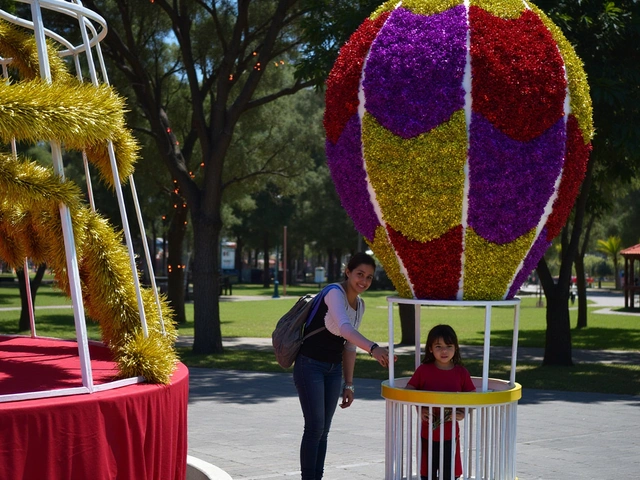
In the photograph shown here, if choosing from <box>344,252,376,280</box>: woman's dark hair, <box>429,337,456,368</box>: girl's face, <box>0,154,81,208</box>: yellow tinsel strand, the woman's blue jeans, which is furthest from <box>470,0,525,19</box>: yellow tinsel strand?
<box>0,154,81,208</box>: yellow tinsel strand

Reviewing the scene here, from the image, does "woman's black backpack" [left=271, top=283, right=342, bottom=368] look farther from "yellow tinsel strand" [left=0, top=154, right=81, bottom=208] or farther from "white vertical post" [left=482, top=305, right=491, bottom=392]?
"yellow tinsel strand" [left=0, top=154, right=81, bottom=208]

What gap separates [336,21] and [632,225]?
123ft

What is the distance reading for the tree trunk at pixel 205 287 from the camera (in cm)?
1683

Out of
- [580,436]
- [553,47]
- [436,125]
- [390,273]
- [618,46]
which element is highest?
[618,46]

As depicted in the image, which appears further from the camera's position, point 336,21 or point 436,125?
point 336,21

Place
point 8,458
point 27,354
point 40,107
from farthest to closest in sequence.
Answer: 1. point 27,354
2. point 40,107
3. point 8,458

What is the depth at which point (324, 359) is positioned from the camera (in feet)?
18.6

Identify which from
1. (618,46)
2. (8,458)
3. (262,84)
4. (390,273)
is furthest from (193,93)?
(8,458)

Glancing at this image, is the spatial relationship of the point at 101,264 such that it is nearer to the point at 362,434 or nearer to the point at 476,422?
the point at 476,422

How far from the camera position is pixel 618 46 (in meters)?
13.5

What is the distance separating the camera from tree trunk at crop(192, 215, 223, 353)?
55.2 ft

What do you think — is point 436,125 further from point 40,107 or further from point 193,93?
point 193,93

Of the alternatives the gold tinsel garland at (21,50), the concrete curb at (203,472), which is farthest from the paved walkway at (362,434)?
the gold tinsel garland at (21,50)

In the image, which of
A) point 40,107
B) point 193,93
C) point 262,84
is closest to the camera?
point 40,107
